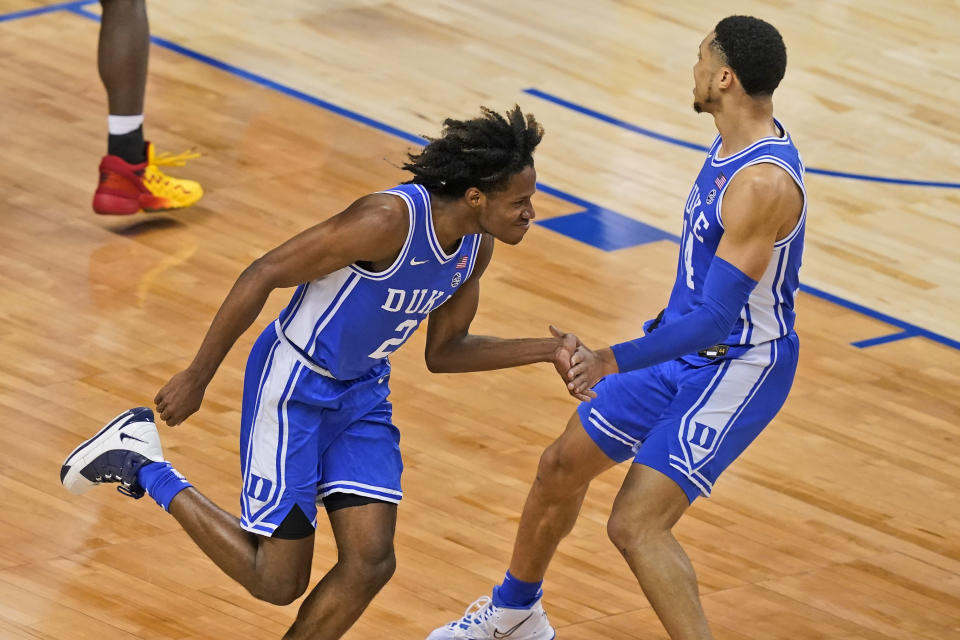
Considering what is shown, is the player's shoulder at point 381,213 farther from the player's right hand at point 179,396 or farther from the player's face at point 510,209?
the player's right hand at point 179,396

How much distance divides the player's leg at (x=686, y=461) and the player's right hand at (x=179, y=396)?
45.6 inches

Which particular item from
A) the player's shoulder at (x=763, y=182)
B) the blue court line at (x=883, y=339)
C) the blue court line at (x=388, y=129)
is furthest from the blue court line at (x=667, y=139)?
the player's shoulder at (x=763, y=182)

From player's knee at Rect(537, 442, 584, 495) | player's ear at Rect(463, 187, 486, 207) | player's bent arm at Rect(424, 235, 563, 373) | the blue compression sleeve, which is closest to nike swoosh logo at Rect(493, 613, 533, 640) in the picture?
player's knee at Rect(537, 442, 584, 495)

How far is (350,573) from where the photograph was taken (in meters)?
4.26

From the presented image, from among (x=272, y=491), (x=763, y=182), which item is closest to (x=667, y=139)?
(x=763, y=182)

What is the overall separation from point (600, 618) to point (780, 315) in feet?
3.84

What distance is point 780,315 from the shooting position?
4.64 meters

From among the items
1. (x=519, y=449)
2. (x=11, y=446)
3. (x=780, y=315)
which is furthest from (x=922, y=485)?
(x=11, y=446)

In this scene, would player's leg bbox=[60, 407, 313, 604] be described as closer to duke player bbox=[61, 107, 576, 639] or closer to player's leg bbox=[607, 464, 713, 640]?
duke player bbox=[61, 107, 576, 639]

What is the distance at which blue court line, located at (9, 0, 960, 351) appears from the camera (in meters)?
7.62

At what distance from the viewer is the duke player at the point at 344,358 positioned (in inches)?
164

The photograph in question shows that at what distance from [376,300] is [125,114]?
3672 mm

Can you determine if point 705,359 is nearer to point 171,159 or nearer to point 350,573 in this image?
point 350,573

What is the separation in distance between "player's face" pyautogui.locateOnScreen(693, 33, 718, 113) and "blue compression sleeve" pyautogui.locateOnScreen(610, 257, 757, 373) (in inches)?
19.0
